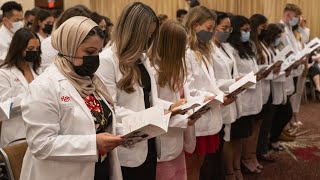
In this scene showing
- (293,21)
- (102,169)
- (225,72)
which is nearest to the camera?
(102,169)

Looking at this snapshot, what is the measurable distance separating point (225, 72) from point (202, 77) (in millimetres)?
435

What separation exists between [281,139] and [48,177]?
14.6 ft

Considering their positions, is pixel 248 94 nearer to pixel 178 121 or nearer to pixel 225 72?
pixel 225 72

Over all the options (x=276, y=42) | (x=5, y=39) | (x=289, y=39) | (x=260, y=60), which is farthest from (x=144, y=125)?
(x=289, y=39)

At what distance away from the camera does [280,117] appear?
17.7 ft

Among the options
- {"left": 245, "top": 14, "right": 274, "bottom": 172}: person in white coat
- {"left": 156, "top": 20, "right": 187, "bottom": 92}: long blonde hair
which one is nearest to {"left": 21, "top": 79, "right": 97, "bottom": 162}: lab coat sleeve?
{"left": 156, "top": 20, "right": 187, "bottom": 92}: long blonde hair

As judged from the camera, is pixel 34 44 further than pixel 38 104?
Yes

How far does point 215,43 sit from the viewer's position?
381 centimetres

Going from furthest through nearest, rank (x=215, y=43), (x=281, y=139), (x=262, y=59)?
(x=281, y=139) < (x=262, y=59) < (x=215, y=43)

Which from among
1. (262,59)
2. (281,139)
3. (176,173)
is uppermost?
(262,59)

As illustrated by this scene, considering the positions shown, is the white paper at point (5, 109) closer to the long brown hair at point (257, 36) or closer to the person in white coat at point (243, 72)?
the person in white coat at point (243, 72)

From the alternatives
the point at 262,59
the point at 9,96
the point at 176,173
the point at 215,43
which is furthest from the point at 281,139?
the point at 9,96

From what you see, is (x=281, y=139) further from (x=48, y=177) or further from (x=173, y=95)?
(x=48, y=177)

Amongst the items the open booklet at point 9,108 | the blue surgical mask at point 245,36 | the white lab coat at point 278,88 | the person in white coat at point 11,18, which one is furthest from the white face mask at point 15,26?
the white lab coat at point 278,88
